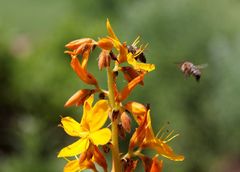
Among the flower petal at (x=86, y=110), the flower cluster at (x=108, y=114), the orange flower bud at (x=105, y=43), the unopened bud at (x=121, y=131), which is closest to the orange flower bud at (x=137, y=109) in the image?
the flower cluster at (x=108, y=114)

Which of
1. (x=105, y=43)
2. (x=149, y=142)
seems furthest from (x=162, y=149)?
(x=105, y=43)

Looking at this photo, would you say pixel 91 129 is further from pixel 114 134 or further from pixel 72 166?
pixel 72 166

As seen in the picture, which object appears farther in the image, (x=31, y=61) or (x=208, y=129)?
(x=31, y=61)

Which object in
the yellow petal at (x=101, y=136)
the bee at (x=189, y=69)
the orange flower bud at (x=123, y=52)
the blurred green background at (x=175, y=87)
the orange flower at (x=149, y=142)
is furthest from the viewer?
the blurred green background at (x=175, y=87)

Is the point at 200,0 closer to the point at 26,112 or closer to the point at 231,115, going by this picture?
the point at 231,115

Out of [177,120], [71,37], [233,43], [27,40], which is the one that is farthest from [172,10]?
[27,40]

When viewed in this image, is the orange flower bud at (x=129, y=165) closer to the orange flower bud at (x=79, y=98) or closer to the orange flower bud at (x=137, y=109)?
the orange flower bud at (x=137, y=109)
